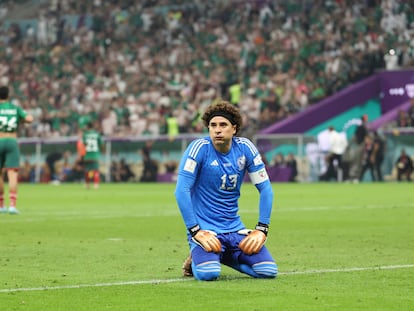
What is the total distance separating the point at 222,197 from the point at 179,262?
1553 mm

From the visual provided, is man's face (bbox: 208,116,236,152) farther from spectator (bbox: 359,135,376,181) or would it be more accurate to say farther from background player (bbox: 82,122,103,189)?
spectator (bbox: 359,135,376,181)

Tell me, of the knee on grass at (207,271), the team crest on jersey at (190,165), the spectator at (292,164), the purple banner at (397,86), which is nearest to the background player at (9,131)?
the team crest on jersey at (190,165)

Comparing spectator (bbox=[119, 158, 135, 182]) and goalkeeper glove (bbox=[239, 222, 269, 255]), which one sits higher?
spectator (bbox=[119, 158, 135, 182])

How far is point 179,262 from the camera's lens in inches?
450

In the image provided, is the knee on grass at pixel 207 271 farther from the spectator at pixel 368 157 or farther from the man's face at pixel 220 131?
the spectator at pixel 368 157

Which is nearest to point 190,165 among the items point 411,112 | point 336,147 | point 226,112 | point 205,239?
point 226,112

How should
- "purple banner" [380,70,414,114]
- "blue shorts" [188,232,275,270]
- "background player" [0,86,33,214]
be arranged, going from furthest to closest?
1. "purple banner" [380,70,414,114]
2. "background player" [0,86,33,214]
3. "blue shorts" [188,232,275,270]

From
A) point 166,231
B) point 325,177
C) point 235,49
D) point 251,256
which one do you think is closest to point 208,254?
point 251,256

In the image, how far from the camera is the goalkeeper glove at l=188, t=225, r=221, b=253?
966 cm

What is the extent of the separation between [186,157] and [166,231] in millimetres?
6380

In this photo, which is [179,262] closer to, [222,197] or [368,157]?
[222,197]

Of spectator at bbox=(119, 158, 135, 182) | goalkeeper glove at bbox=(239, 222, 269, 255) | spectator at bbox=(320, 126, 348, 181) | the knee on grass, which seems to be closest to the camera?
the knee on grass

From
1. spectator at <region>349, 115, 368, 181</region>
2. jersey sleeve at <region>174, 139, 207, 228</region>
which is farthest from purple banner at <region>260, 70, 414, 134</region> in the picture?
jersey sleeve at <region>174, 139, 207, 228</region>

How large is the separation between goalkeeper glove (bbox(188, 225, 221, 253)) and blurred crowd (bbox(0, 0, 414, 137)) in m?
30.2
